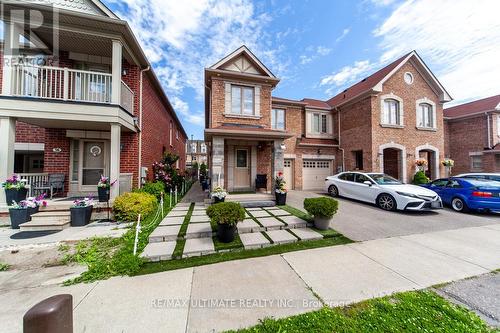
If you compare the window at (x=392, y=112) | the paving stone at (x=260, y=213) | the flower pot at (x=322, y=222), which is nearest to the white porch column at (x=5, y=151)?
the paving stone at (x=260, y=213)

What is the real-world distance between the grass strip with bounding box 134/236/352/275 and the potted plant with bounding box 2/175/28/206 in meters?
5.50

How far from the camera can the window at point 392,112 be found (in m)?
11.6

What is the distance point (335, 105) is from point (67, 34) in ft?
48.2

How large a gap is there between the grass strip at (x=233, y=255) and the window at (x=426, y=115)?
1323 cm

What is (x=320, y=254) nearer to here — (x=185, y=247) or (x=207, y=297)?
(x=207, y=297)

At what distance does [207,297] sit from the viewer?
101 inches

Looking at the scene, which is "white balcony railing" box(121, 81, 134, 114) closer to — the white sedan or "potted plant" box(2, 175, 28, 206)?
"potted plant" box(2, 175, 28, 206)

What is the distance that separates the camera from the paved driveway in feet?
16.6

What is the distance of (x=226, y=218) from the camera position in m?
4.04

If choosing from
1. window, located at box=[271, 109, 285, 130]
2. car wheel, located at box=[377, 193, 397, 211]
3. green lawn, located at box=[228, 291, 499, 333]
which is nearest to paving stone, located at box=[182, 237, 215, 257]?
green lawn, located at box=[228, 291, 499, 333]

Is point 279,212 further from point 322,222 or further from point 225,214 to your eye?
point 225,214

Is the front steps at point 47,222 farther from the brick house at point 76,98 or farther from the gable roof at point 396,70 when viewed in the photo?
the gable roof at point 396,70

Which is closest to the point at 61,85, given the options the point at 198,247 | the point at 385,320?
the point at 198,247

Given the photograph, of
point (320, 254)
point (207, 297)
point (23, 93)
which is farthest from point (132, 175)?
point (320, 254)
